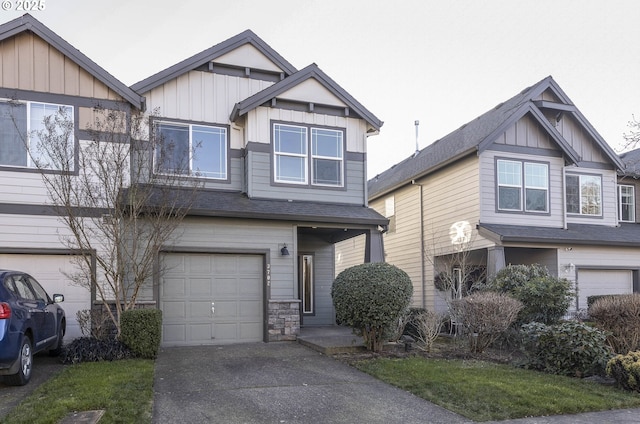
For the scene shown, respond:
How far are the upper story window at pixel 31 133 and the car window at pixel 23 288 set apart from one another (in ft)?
10.6

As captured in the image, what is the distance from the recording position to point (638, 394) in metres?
7.93

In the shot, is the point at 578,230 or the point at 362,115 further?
the point at 578,230

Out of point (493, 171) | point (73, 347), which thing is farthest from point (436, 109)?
point (73, 347)

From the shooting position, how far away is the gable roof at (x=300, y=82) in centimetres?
1321

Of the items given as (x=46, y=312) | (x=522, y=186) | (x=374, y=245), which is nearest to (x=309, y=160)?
(x=374, y=245)

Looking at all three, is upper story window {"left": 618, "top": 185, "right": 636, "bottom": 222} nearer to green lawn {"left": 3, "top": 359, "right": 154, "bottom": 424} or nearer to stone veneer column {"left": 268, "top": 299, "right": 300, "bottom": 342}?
stone veneer column {"left": 268, "top": 299, "right": 300, "bottom": 342}

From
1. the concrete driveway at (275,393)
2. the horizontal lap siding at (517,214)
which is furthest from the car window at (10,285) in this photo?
the horizontal lap siding at (517,214)

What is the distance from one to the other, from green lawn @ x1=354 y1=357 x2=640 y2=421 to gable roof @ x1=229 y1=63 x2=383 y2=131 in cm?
694

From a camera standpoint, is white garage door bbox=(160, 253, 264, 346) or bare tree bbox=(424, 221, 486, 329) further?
bare tree bbox=(424, 221, 486, 329)

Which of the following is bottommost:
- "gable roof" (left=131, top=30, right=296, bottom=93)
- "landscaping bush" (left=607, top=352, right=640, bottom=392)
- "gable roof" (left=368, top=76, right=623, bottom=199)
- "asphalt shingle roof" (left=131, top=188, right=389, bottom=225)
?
"landscaping bush" (left=607, top=352, right=640, bottom=392)

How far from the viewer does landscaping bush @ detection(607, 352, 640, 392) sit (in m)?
8.05

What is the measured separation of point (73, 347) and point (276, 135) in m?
6.92

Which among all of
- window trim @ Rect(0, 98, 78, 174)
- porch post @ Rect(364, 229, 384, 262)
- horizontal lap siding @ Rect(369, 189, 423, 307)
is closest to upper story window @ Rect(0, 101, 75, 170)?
window trim @ Rect(0, 98, 78, 174)

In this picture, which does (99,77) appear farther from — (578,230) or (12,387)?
(578,230)
